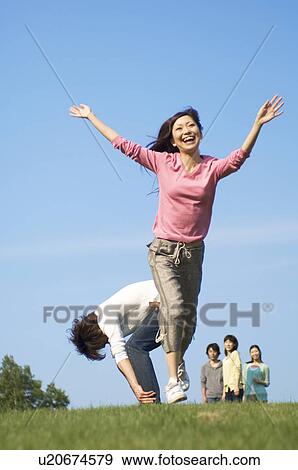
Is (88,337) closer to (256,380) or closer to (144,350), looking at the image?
(144,350)

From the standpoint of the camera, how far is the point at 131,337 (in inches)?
330

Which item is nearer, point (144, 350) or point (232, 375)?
point (144, 350)

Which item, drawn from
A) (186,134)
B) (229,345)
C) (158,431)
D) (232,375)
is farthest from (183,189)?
(229,345)

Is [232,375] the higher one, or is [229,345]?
[229,345]

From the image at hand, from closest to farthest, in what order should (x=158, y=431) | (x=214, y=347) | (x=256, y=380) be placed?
1. (x=158, y=431)
2. (x=256, y=380)
3. (x=214, y=347)

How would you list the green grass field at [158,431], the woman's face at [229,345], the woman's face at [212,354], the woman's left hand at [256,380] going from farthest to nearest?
the woman's face at [212,354] < the woman's face at [229,345] < the woman's left hand at [256,380] < the green grass field at [158,431]

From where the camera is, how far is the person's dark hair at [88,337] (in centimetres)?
825

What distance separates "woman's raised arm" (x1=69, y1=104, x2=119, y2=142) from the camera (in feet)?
25.2

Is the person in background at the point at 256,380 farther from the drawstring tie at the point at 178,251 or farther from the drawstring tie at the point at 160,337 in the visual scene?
the drawstring tie at the point at 178,251

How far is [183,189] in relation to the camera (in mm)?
7457

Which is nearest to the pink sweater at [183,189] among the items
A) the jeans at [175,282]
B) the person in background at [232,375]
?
the jeans at [175,282]

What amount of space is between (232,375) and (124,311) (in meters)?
4.38

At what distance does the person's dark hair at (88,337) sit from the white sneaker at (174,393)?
3.81 ft
